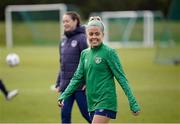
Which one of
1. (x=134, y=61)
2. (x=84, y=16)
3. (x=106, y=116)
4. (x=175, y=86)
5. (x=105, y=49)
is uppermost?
(x=105, y=49)

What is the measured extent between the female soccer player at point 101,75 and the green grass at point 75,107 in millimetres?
4992

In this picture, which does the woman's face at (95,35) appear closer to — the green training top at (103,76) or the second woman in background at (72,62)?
the green training top at (103,76)

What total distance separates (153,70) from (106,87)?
18189 millimetres

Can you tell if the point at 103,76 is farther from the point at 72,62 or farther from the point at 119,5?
the point at 119,5

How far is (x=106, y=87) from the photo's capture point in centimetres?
838

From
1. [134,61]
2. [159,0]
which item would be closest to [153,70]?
[134,61]

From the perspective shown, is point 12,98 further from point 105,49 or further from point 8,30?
point 8,30

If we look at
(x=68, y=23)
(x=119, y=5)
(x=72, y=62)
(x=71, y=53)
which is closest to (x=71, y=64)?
(x=72, y=62)

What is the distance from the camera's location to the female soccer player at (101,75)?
830 cm

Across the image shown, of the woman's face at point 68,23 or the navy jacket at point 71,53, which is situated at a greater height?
the woman's face at point 68,23

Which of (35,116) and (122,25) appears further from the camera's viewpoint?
(122,25)

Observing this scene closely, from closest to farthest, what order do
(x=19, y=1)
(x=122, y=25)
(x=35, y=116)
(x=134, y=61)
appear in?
(x=35, y=116) < (x=134, y=61) < (x=122, y=25) < (x=19, y=1)

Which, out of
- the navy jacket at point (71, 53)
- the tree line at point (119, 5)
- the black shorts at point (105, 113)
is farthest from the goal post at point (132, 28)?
the black shorts at point (105, 113)

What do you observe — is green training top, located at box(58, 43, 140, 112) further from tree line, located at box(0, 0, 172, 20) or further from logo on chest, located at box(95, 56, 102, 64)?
tree line, located at box(0, 0, 172, 20)
